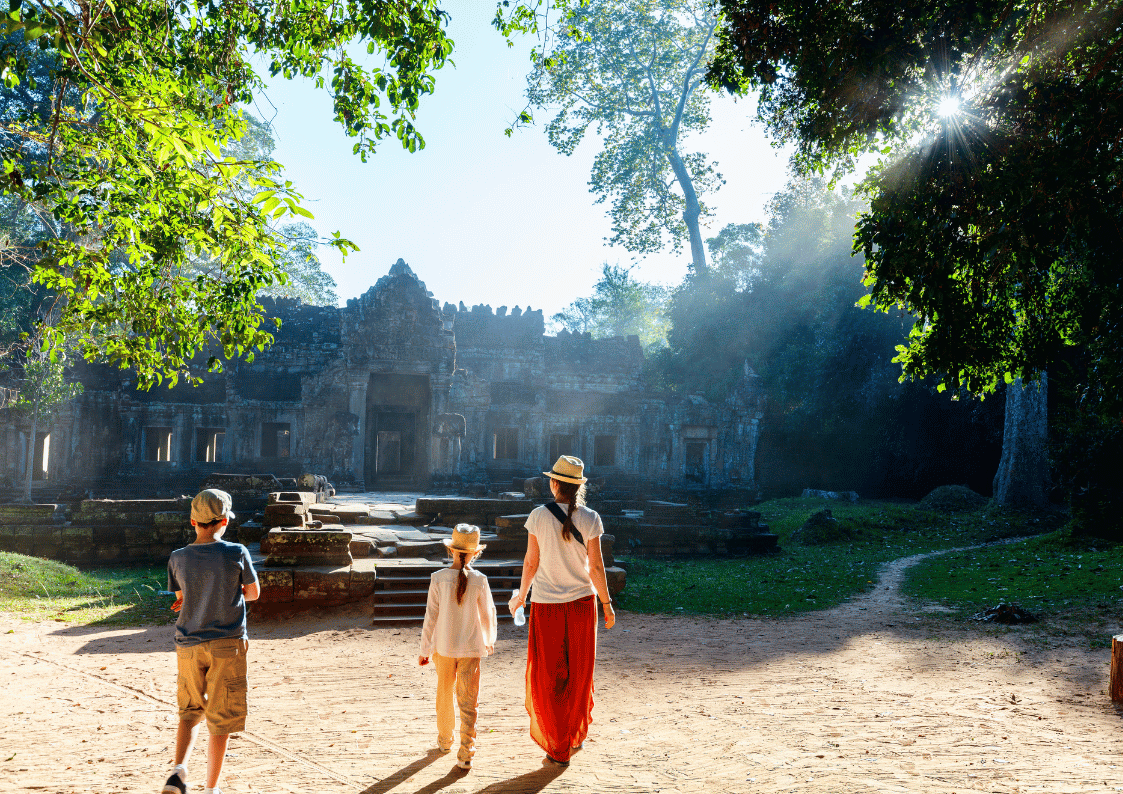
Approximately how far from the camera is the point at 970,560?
12.8 m

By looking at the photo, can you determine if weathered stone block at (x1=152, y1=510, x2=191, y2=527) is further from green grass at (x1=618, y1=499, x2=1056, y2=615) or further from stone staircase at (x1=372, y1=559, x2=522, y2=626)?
green grass at (x1=618, y1=499, x2=1056, y2=615)

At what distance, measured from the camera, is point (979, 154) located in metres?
5.55

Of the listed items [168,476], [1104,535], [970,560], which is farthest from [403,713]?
[168,476]

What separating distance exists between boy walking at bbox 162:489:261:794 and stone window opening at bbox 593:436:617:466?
835 inches

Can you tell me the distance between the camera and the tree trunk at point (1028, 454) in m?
18.1

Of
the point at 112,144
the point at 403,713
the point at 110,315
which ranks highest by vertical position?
the point at 112,144

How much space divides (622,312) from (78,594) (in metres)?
50.5

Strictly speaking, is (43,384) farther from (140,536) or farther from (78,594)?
(78,594)

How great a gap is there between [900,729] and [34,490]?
71.0 ft

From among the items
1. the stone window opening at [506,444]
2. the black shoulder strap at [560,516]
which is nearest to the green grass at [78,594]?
the black shoulder strap at [560,516]

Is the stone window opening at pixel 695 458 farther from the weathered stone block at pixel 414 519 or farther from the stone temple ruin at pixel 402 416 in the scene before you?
the weathered stone block at pixel 414 519

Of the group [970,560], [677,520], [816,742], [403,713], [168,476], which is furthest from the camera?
[168,476]

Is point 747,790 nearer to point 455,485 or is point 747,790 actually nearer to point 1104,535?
point 1104,535

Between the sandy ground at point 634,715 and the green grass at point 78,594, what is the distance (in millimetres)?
529
